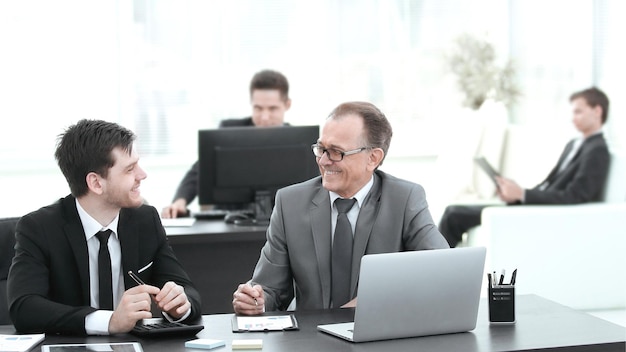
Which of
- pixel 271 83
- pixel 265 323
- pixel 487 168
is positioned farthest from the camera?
pixel 487 168

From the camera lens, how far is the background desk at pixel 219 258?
466 cm

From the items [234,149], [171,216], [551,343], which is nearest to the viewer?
[551,343]

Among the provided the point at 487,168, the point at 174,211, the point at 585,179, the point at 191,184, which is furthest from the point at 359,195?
the point at 487,168

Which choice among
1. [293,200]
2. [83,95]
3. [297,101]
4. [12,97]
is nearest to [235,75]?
[297,101]

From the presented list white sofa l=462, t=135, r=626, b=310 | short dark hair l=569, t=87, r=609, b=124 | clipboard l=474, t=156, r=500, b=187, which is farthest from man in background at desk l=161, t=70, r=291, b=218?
short dark hair l=569, t=87, r=609, b=124

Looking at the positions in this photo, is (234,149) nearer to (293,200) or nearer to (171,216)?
(171,216)

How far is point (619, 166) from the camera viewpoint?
6270 mm

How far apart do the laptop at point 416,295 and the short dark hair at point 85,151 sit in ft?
2.98

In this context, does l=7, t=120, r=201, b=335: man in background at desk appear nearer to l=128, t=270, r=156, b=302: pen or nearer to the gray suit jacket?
l=128, t=270, r=156, b=302: pen

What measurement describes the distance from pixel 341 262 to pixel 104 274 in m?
0.84

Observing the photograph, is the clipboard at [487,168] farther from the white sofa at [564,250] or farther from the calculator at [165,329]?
the calculator at [165,329]

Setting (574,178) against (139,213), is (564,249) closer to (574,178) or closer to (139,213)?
(574,178)

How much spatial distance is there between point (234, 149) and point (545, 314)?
7.54 feet

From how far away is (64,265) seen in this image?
3.01 meters
